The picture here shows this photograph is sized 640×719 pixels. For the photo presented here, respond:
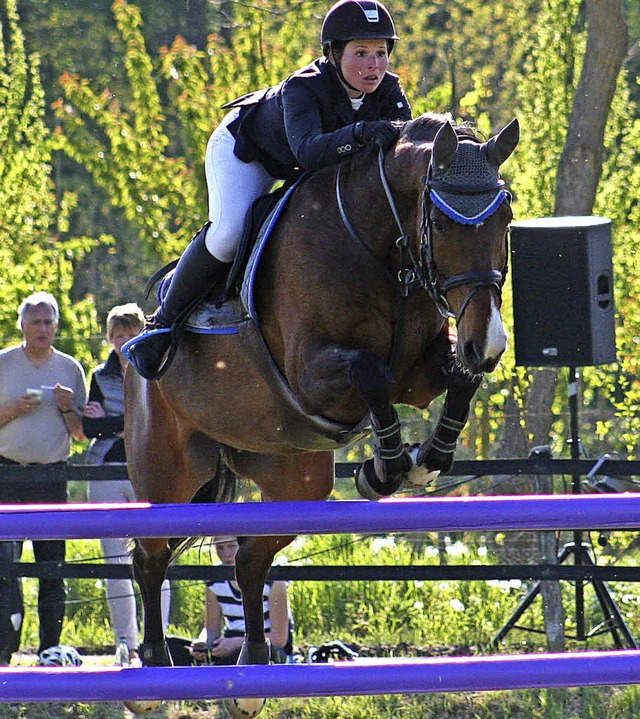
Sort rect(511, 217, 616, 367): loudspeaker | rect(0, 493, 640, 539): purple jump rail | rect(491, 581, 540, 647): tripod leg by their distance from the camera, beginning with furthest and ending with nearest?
rect(491, 581, 540, 647): tripod leg, rect(511, 217, 616, 367): loudspeaker, rect(0, 493, 640, 539): purple jump rail

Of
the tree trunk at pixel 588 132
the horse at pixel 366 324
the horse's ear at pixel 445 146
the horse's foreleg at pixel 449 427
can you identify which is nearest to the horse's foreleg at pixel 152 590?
the horse at pixel 366 324

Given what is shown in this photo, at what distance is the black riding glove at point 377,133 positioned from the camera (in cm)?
377

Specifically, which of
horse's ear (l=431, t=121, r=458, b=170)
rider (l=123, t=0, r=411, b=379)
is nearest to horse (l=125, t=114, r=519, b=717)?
horse's ear (l=431, t=121, r=458, b=170)

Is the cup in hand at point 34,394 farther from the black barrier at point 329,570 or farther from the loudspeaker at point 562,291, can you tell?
the loudspeaker at point 562,291

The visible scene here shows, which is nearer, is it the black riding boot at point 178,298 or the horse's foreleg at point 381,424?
the horse's foreleg at point 381,424

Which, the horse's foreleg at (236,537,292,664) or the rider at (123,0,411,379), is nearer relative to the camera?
the rider at (123,0,411,379)

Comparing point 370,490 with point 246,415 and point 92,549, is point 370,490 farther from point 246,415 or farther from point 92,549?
point 92,549

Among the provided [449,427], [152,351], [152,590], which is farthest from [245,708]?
[449,427]

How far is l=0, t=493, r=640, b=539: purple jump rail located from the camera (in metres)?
2.85

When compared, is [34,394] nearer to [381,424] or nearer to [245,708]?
[245,708]

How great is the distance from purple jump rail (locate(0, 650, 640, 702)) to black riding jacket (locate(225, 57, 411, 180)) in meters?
1.60

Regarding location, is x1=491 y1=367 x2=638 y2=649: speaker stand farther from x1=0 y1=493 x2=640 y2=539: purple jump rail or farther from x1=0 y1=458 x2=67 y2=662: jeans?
x1=0 y1=493 x2=640 y2=539: purple jump rail

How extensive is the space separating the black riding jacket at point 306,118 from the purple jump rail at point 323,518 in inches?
52.6

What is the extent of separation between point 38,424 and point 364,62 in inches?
127
